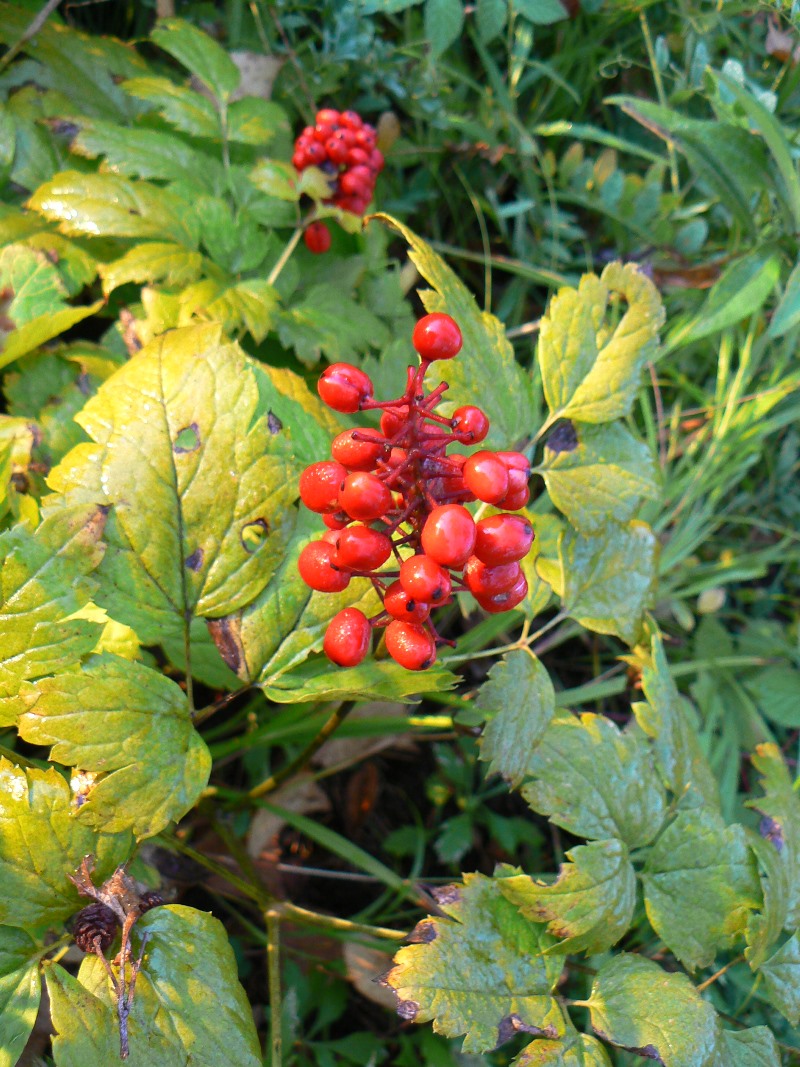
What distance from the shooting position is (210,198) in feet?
8.11

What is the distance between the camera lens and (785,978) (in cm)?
189

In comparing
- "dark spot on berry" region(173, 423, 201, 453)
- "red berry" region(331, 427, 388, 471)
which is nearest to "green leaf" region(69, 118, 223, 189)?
"dark spot on berry" region(173, 423, 201, 453)

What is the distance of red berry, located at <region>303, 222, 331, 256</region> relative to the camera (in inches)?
109

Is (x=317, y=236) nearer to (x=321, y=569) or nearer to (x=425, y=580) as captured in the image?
(x=321, y=569)

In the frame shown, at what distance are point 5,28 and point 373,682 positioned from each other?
255 cm

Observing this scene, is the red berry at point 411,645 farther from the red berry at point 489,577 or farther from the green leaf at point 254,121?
the green leaf at point 254,121

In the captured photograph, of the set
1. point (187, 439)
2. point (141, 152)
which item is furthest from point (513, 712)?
point (141, 152)

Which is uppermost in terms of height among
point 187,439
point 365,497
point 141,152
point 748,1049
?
point 141,152

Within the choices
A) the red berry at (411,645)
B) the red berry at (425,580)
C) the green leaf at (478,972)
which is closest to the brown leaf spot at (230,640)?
the red berry at (411,645)

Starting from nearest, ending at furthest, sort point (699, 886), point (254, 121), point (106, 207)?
point (699, 886), point (106, 207), point (254, 121)

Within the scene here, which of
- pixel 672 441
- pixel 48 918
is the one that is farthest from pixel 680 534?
pixel 48 918

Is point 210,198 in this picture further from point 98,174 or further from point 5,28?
point 5,28

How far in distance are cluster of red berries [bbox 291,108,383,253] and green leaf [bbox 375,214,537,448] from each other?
0.86 metres

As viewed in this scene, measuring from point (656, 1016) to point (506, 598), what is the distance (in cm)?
98
